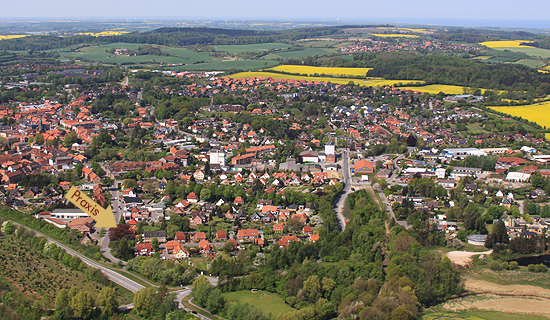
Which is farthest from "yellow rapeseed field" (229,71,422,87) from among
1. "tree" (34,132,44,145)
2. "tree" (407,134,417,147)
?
"tree" (34,132,44,145)

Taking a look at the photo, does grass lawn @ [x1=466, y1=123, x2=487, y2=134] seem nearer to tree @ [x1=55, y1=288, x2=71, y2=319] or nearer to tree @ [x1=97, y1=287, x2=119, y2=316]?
tree @ [x1=97, y1=287, x2=119, y2=316]

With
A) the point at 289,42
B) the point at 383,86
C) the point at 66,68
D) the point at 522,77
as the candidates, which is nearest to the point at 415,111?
the point at 383,86

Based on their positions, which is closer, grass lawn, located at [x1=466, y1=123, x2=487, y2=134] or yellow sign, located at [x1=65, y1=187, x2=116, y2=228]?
yellow sign, located at [x1=65, y1=187, x2=116, y2=228]

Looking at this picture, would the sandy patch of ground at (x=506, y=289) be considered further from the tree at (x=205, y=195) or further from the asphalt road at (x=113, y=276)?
the tree at (x=205, y=195)

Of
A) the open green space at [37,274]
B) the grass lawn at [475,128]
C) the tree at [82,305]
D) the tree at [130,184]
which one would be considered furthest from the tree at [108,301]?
the grass lawn at [475,128]

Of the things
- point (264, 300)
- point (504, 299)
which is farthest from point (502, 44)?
point (264, 300)
